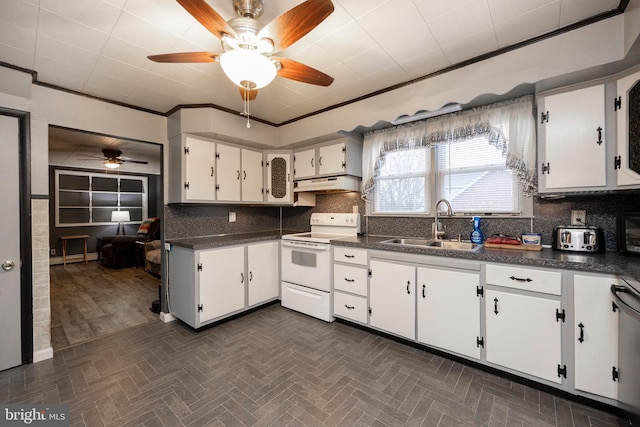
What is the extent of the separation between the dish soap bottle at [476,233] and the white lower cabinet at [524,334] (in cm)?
61

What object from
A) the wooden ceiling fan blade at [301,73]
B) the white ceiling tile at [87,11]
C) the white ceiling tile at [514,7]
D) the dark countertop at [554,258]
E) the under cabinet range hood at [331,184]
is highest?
the white ceiling tile at [514,7]

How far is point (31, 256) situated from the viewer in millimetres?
2219

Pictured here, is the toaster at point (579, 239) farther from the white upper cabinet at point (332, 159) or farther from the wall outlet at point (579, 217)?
the white upper cabinet at point (332, 159)

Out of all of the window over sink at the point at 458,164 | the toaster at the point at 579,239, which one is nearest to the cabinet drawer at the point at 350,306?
the window over sink at the point at 458,164

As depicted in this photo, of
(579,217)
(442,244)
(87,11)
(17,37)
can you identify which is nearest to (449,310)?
(442,244)

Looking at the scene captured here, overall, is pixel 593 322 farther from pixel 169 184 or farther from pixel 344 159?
pixel 169 184

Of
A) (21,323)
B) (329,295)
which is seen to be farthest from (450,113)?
(21,323)

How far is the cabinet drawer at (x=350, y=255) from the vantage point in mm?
2686

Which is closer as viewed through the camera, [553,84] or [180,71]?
[553,84]

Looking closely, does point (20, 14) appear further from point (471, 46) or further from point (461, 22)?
point (471, 46)

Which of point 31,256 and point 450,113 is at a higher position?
point 450,113

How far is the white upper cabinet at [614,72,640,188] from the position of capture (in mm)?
1608

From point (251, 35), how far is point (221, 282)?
2384mm

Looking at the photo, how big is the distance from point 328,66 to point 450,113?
131cm
